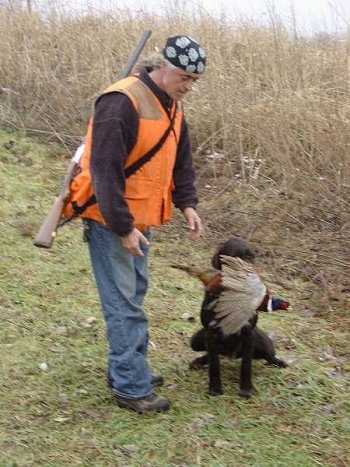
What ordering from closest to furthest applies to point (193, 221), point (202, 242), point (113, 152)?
point (113, 152), point (193, 221), point (202, 242)

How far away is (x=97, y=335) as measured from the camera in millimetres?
4727

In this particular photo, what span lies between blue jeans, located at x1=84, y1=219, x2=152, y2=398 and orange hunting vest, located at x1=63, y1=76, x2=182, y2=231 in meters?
0.14

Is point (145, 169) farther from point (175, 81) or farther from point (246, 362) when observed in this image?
point (246, 362)

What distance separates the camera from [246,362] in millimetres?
3871

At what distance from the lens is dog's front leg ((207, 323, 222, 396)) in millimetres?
3812

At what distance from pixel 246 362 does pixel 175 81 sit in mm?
1529

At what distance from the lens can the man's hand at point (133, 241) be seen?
3.24 m

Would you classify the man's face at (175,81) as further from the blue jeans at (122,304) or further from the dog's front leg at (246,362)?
the dog's front leg at (246,362)

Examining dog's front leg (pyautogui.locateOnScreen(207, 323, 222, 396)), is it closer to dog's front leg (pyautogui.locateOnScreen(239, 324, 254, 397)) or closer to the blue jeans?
dog's front leg (pyautogui.locateOnScreen(239, 324, 254, 397))

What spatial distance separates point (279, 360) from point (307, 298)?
1244 millimetres

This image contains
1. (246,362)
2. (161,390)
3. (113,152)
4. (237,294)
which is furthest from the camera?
(161,390)

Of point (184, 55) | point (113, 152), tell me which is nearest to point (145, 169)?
point (113, 152)

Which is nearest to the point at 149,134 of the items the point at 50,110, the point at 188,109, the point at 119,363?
the point at 119,363

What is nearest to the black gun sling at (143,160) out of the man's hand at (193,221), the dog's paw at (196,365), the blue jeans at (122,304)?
the blue jeans at (122,304)
